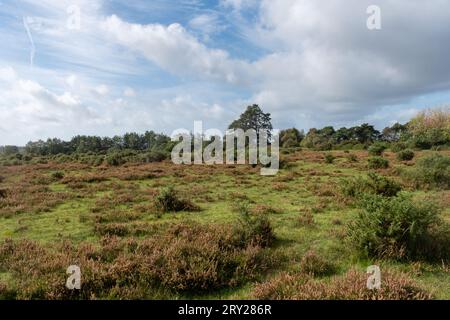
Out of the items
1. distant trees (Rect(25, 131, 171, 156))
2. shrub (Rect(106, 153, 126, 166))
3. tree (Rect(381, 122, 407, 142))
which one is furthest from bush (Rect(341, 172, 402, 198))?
tree (Rect(381, 122, 407, 142))

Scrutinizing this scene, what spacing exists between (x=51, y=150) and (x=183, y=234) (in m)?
81.6

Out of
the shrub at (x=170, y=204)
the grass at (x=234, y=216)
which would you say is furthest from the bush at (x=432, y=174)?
the shrub at (x=170, y=204)

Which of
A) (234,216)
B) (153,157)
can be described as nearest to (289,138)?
(153,157)

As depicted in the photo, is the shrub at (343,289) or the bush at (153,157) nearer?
the shrub at (343,289)

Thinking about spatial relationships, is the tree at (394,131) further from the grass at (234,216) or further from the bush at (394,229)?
the bush at (394,229)

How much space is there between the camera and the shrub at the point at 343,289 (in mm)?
5270

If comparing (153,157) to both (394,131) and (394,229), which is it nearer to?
(394,229)

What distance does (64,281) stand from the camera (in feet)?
19.4

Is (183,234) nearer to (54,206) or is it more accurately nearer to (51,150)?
(54,206)

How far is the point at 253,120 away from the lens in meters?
79.1

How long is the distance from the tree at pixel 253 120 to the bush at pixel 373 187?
64.4 m

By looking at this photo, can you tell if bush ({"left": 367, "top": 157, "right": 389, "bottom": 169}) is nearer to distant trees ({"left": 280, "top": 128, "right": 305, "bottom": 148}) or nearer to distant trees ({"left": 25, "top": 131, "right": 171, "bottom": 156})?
distant trees ({"left": 280, "top": 128, "right": 305, "bottom": 148})

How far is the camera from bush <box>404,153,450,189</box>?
1630cm
